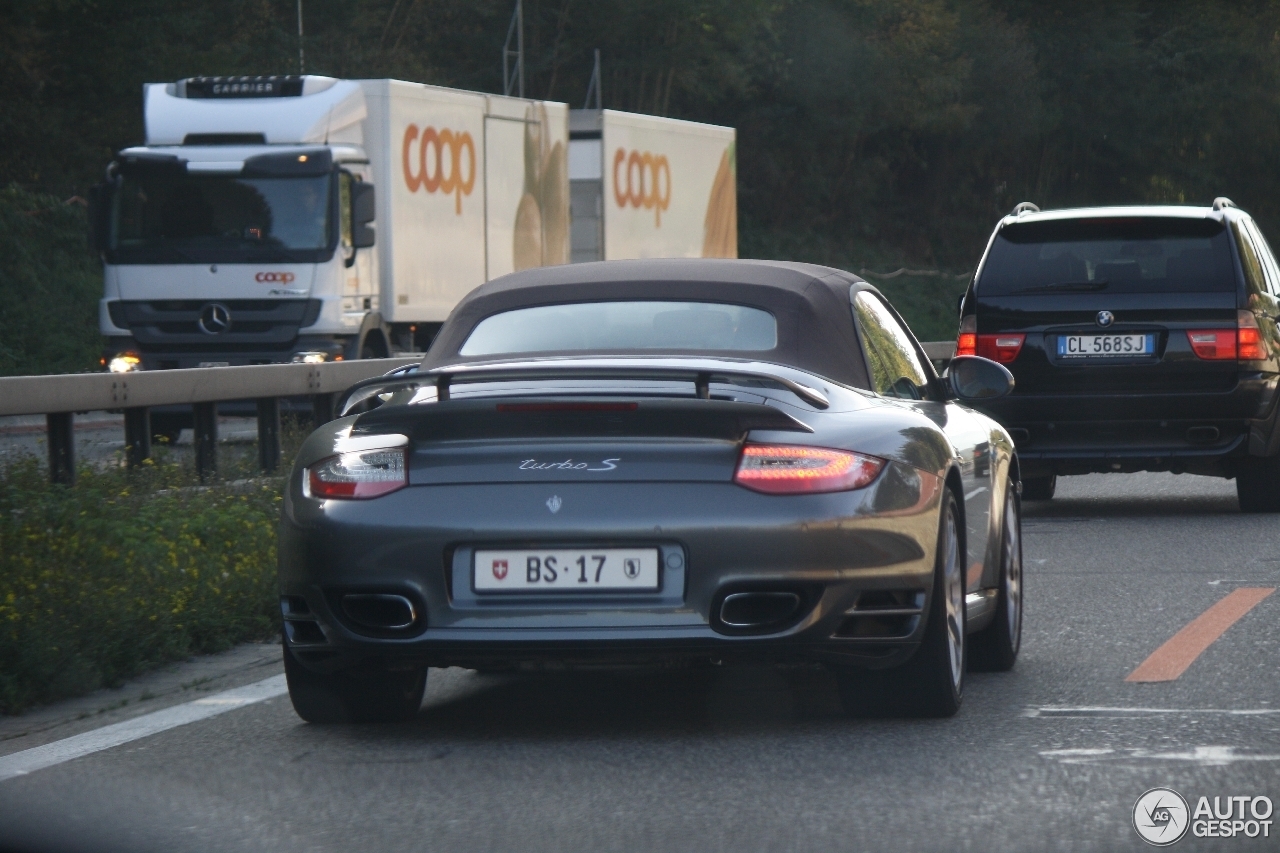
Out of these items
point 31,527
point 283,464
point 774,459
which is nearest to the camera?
point 774,459

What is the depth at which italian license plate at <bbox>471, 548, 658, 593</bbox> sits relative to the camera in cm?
607

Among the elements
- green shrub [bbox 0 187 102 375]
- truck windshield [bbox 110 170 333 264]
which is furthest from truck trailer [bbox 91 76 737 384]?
green shrub [bbox 0 187 102 375]

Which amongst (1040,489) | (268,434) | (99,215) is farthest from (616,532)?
(99,215)

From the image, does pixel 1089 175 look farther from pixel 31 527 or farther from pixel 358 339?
pixel 31 527

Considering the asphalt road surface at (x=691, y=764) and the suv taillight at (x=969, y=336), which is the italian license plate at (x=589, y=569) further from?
the suv taillight at (x=969, y=336)

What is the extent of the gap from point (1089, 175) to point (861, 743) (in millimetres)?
70829

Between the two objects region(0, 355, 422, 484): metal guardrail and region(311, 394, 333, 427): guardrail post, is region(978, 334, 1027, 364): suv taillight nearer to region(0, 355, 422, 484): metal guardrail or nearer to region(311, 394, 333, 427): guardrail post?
region(0, 355, 422, 484): metal guardrail

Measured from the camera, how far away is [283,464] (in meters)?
12.5

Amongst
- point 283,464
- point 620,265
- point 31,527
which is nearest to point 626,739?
point 620,265

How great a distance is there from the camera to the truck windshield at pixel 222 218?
19.9 m

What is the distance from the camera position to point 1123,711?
22.4ft

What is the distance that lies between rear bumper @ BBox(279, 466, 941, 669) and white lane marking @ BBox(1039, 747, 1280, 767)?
56cm

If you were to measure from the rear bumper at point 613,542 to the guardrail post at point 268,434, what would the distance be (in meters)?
6.08

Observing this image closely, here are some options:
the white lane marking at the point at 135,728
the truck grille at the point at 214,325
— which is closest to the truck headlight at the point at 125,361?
the truck grille at the point at 214,325
